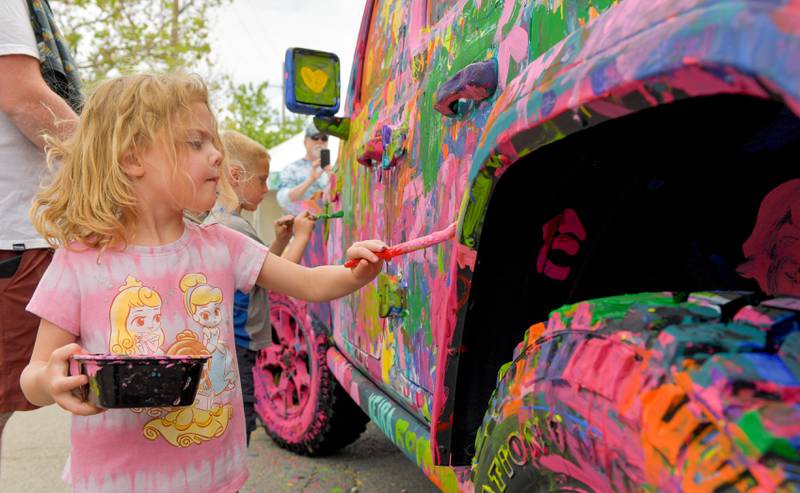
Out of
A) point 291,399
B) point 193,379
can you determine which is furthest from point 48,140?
point 291,399

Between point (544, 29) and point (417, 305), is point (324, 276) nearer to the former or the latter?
point (417, 305)

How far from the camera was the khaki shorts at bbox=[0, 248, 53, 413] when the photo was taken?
5.78 feet

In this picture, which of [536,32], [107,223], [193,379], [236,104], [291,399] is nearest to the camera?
[536,32]

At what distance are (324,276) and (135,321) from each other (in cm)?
44

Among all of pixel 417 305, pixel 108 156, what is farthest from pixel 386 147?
pixel 108 156

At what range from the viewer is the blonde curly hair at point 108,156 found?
1.45 meters

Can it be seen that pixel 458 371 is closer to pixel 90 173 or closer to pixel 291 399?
pixel 90 173

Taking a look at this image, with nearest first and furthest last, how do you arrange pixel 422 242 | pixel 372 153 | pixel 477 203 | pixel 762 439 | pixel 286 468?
pixel 762 439, pixel 477 203, pixel 422 242, pixel 372 153, pixel 286 468

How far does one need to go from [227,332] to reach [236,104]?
23.3 meters

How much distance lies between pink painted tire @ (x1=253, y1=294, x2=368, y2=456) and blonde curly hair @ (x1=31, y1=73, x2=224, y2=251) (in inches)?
57.6

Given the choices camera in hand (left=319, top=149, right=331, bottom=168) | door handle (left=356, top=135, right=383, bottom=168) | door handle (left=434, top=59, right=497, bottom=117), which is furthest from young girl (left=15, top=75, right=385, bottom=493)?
camera in hand (left=319, top=149, right=331, bottom=168)

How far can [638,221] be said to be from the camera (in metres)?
1.13

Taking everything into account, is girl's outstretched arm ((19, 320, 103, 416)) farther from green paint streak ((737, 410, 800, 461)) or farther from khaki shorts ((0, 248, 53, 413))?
green paint streak ((737, 410, 800, 461))

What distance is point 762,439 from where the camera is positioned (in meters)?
0.63
